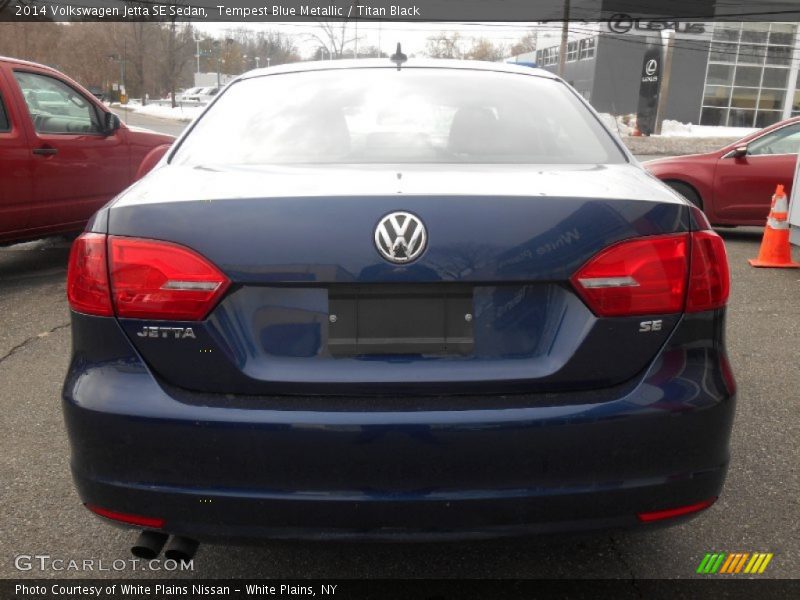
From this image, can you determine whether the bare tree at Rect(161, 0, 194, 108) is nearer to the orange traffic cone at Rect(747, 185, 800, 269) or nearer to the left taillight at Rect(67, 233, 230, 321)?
the orange traffic cone at Rect(747, 185, 800, 269)

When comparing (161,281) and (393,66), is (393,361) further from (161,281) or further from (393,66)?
(393,66)

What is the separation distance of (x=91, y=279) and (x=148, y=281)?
18 cm

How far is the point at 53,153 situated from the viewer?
22.3ft

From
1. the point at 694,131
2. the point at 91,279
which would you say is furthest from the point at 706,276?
the point at 694,131

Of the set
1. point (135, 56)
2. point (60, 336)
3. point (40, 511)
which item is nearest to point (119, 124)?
point (60, 336)

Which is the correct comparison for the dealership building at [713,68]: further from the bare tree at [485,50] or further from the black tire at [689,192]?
the black tire at [689,192]

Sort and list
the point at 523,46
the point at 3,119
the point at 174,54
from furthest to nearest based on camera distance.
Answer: the point at 523,46
the point at 174,54
the point at 3,119

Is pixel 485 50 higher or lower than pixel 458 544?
higher

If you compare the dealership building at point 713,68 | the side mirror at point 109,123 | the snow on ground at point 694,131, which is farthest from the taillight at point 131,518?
the dealership building at point 713,68

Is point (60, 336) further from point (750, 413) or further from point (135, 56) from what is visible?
point (135, 56)

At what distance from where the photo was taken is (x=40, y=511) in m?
2.92

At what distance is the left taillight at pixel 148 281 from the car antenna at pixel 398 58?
1650 millimetres

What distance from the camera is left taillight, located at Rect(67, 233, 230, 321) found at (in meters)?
1.92

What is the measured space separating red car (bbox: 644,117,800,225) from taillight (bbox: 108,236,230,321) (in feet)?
27.0
